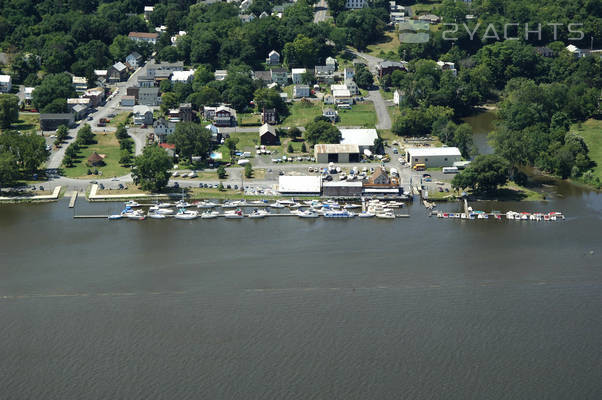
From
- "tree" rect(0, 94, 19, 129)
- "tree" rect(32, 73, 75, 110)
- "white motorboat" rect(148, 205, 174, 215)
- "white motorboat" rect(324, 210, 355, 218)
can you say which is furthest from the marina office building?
"tree" rect(0, 94, 19, 129)

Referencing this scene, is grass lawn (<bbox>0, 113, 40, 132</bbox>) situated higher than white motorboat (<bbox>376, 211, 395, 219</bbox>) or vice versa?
grass lawn (<bbox>0, 113, 40, 132</bbox>)

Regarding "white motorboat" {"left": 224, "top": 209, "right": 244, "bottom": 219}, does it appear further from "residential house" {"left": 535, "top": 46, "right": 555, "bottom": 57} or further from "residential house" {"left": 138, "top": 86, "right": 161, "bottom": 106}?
"residential house" {"left": 535, "top": 46, "right": 555, "bottom": 57}

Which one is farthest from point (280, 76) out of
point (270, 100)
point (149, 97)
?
point (149, 97)

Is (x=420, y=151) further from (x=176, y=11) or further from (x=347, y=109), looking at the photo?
(x=176, y=11)

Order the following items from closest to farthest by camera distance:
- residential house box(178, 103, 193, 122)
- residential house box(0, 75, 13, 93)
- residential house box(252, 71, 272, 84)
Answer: residential house box(178, 103, 193, 122) < residential house box(0, 75, 13, 93) < residential house box(252, 71, 272, 84)

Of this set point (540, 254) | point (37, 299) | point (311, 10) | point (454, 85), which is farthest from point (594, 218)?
point (311, 10)

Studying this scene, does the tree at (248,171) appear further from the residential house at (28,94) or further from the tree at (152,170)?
the residential house at (28,94)

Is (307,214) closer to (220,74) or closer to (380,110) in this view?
(380,110)
